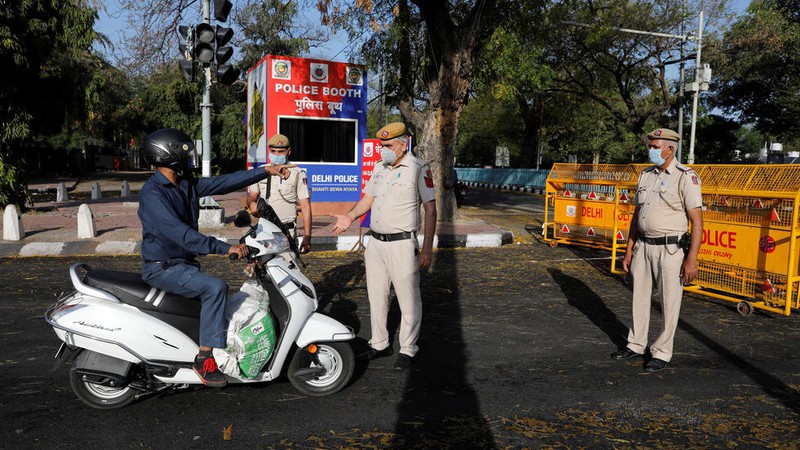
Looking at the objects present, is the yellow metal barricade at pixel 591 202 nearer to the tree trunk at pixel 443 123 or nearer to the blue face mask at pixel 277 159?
the tree trunk at pixel 443 123

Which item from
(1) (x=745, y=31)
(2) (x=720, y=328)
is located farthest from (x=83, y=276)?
(1) (x=745, y=31)

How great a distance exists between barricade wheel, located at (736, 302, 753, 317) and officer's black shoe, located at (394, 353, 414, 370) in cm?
412

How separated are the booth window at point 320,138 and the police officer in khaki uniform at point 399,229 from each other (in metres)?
10.3

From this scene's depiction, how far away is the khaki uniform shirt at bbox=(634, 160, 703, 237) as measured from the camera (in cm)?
468

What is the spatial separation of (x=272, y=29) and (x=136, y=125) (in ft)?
62.7

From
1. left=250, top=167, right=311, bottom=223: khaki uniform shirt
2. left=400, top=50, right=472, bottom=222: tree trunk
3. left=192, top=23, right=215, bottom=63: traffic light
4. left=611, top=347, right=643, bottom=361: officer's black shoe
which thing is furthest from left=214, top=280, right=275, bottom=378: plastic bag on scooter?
left=400, top=50, right=472, bottom=222: tree trunk

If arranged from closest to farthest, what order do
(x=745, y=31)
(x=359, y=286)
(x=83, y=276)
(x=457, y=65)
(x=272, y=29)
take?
1. (x=83, y=276)
2. (x=359, y=286)
3. (x=457, y=65)
4. (x=745, y=31)
5. (x=272, y=29)

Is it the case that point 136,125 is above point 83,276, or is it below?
above

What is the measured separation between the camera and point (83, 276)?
3.75 m

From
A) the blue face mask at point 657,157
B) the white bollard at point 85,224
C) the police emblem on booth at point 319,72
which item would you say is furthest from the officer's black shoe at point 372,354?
the police emblem on booth at point 319,72

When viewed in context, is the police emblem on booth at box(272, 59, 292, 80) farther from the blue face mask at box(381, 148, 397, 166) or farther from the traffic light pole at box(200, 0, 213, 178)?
the blue face mask at box(381, 148, 397, 166)

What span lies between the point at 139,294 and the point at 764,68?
3251 centimetres

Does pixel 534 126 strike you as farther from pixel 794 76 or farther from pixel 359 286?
pixel 359 286

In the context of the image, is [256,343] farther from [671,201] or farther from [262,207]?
[671,201]
